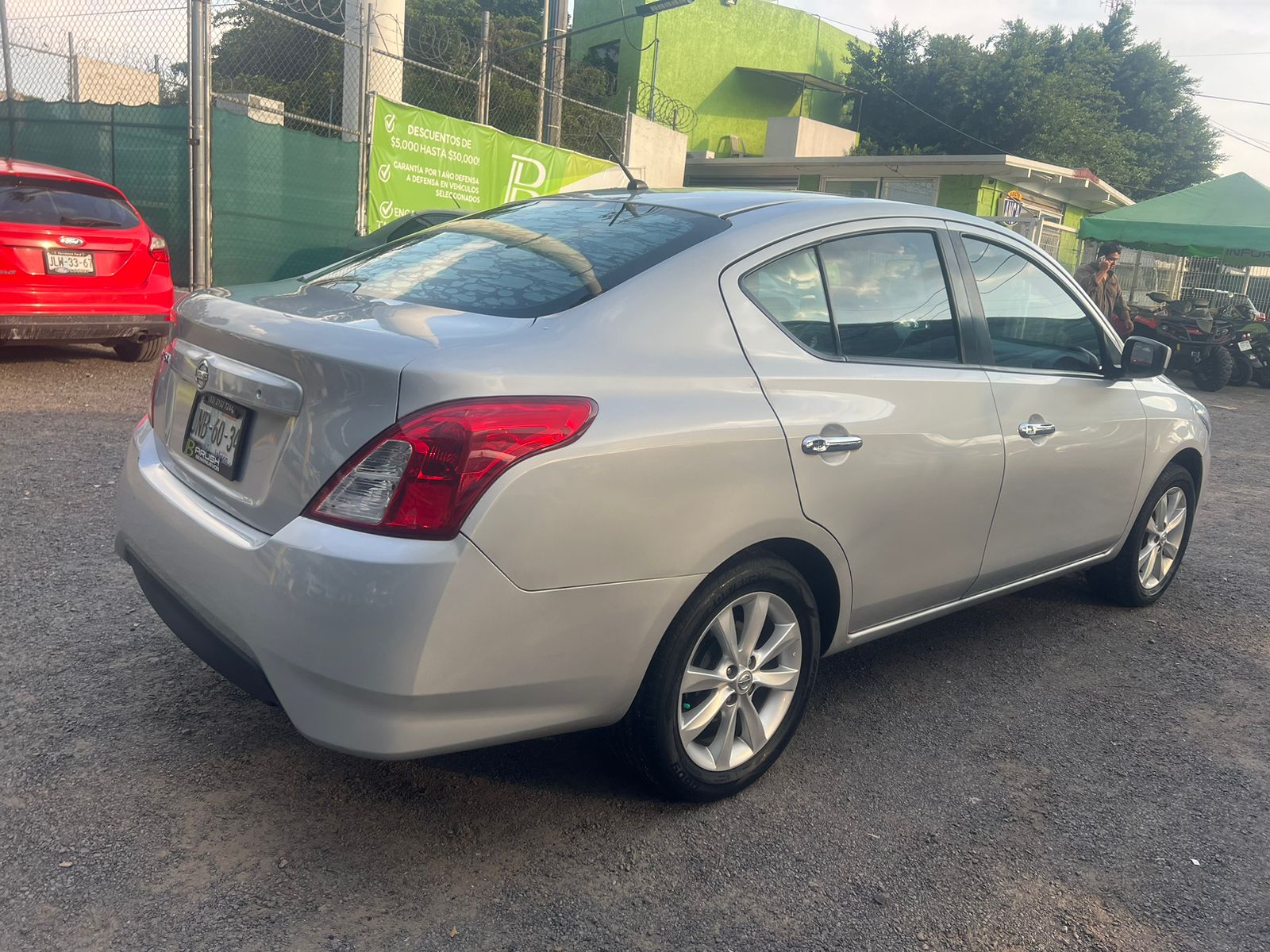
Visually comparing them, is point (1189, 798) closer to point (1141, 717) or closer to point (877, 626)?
point (1141, 717)

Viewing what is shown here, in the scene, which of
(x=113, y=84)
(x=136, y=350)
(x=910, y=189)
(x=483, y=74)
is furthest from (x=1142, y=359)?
(x=910, y=189)

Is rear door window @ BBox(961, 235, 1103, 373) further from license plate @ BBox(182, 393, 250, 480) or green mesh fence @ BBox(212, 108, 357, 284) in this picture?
green mesh fence @ BBox(212, 108, 357, 284)

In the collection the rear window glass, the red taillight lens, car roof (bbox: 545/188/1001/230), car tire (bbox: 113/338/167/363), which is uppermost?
car roof (bbox: 545/188/1001/230)

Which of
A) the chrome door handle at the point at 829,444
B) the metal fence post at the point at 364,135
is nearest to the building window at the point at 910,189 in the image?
the metal fence post at the point at 364,135

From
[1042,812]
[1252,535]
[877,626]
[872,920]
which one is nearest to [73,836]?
[872,920]

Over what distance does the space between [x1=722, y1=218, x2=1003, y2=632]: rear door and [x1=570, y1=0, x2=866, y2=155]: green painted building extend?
89.3 feet

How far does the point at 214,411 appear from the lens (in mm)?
2717

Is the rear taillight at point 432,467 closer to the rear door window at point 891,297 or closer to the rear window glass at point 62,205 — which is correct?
the rear door window at point 891,297

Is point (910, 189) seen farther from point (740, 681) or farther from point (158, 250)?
point (740, 681)

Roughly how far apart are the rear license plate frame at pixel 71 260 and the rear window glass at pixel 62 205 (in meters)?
0.19

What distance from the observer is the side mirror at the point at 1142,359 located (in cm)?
408

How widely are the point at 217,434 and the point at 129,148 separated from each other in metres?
9.51

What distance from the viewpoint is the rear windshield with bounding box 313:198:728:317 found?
2703 mm

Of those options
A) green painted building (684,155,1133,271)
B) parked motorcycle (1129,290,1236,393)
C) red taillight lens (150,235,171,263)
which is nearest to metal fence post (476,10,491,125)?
red taillight lens (150,235,171,263)
